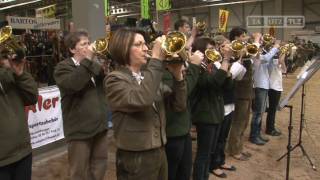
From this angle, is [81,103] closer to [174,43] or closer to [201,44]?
[174,43]

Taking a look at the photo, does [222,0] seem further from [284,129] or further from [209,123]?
[209,123]

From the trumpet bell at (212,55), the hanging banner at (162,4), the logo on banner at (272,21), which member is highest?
the hanging banner at (162,4)

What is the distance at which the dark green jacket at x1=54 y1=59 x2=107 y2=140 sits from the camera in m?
3.21

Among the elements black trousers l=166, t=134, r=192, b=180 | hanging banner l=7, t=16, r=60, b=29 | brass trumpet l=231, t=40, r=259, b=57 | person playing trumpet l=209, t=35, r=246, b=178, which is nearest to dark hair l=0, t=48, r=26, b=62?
black trousers l=166, t=134, r=192, b=180

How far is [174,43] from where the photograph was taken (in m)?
2.52

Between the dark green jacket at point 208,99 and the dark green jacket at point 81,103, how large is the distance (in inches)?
37.4

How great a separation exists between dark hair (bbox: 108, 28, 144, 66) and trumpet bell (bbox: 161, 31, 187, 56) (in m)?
0.21

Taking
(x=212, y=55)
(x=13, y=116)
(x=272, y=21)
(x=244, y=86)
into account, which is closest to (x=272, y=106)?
(x=244, y=86)

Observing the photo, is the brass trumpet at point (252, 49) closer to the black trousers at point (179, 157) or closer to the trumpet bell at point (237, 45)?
the trumpet bell at point (237, 45)

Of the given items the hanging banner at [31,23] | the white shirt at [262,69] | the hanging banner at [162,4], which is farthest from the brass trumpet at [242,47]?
the hanging banner at [31,23]

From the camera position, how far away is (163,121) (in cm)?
249

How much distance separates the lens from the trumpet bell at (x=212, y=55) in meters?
3.84

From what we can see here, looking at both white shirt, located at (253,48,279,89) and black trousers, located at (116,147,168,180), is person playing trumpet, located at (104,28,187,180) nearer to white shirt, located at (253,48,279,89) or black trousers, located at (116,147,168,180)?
black trousers, located at (116,147,168,180)

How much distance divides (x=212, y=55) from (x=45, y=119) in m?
2.70
